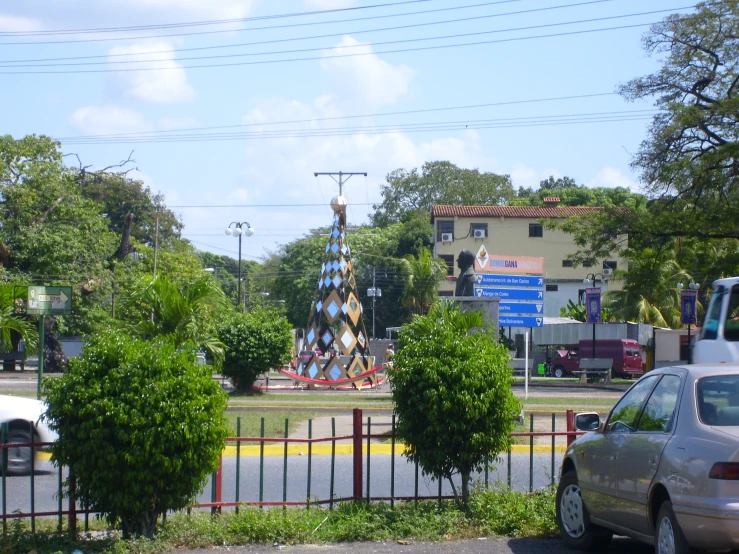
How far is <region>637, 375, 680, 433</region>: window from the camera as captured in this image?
609 cm

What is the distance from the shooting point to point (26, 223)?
41.0 metres

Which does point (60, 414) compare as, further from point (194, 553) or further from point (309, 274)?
point (309, 274)

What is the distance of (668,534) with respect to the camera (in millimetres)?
5723

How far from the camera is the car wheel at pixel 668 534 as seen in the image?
18.1 ft

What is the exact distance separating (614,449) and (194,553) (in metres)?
3.49

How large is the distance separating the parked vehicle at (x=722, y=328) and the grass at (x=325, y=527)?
5155 mm

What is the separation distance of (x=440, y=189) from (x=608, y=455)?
Answer: 2894 inches

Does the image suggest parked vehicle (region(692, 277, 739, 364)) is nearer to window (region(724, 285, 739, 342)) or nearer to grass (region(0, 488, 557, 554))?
window (region(724, 285, 739, 342))

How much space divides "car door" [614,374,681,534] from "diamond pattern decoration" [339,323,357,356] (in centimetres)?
2214

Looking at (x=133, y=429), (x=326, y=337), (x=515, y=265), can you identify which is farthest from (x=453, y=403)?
(x=515, y=265)

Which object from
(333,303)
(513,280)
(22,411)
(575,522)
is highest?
(513,280)

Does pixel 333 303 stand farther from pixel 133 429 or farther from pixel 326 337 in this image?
pixel 133 429

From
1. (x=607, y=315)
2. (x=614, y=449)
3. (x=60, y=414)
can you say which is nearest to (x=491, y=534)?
(x=614, y=449)

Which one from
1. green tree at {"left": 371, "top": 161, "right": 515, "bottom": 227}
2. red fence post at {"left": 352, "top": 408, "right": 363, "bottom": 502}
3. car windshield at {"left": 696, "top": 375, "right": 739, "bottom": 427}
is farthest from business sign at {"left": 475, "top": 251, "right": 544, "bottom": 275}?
green tree at {"left": 371, "top": 161, "right": 515, "bottom": 227}
